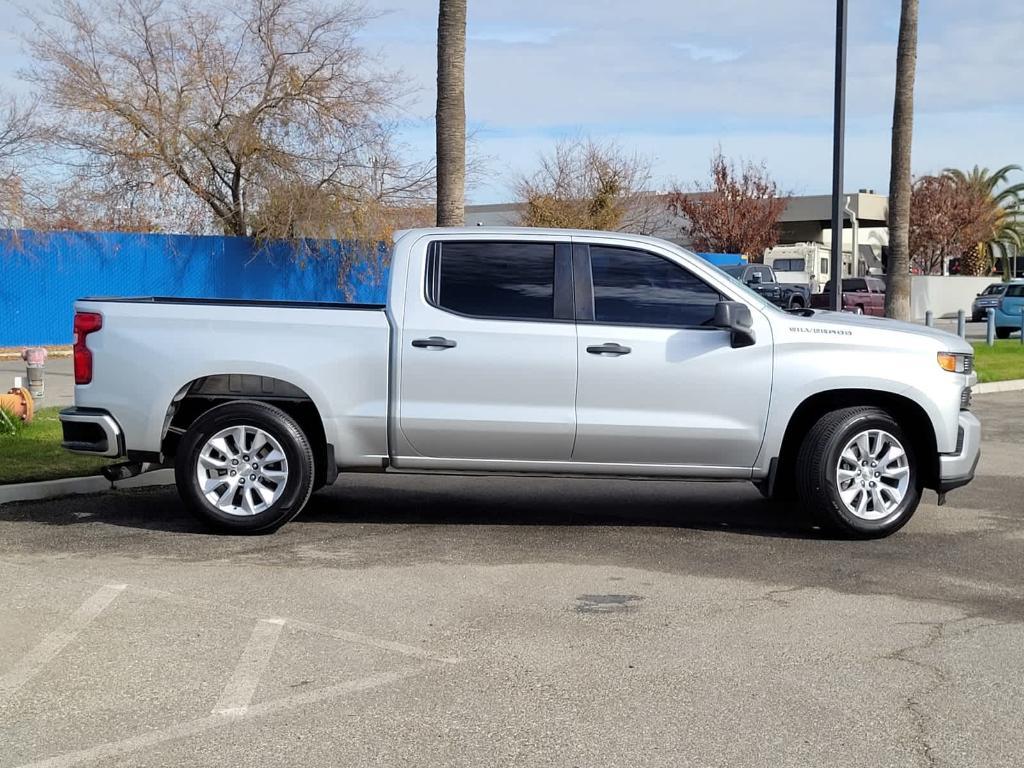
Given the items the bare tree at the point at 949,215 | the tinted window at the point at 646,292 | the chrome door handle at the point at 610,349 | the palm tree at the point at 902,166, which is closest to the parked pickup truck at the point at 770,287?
the palm tree at the point at 902,166

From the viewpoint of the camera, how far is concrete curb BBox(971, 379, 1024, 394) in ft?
61.7

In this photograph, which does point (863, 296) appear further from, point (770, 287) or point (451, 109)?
point (451, 109)

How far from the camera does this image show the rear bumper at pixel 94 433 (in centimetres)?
831

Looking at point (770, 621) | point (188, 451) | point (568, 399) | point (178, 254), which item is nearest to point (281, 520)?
point (188, 451)

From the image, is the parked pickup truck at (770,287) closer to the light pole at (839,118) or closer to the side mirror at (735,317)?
the light pole at (839,118)

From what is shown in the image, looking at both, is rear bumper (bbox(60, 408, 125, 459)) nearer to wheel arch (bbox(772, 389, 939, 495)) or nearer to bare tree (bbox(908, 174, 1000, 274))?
wheel arch (bbox(772, 389, 939, 495))

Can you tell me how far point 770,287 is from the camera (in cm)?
3559

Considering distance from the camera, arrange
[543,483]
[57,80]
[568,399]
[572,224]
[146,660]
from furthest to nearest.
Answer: [572,224] → [57,80] → [543,483] → [568,399] → [146,660]

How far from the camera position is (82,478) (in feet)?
32.3

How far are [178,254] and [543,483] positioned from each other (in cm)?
1912

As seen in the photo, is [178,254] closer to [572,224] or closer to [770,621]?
[572,224]

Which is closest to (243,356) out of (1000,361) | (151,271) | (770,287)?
(1000,361)

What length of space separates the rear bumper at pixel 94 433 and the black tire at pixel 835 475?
4.42m

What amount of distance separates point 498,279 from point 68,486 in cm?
379
